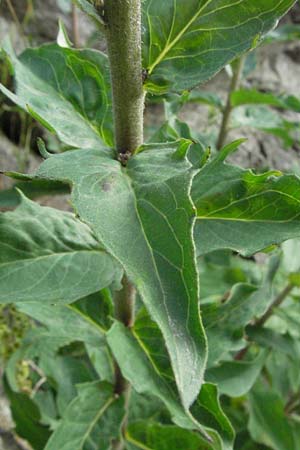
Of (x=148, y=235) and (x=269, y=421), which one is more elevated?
(x=148, y=235)

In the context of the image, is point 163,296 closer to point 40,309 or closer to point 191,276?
point 191,276

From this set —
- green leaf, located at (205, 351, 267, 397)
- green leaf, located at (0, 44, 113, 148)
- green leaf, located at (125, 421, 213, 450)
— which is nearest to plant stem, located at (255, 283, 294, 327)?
green leaf, located at (205, 351, 267, 397)

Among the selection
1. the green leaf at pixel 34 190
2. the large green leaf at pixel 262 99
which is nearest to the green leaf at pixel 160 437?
the green leaf at pixel 34 190

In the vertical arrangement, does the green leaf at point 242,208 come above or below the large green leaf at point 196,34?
below

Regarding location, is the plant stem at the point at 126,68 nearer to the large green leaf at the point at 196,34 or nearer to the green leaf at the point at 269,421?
the large green leaf at the point at 196,34

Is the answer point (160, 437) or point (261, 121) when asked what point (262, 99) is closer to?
point (261, 121)

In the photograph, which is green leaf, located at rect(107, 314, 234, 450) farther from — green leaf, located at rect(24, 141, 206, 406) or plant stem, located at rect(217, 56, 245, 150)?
plant stem, located at rect(217, 56, 245, 150)

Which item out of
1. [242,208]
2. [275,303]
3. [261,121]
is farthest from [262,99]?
[242,208]
